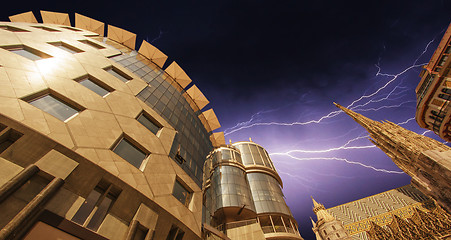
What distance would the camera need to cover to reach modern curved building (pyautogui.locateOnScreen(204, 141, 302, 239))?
21.6 meters

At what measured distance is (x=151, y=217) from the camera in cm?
976

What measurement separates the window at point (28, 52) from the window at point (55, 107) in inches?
214

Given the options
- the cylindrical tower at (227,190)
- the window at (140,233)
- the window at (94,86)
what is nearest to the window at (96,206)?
the window at (140,233)

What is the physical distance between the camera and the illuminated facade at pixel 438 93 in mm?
33906

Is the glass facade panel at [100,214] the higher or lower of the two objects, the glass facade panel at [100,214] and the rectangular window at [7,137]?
the lower

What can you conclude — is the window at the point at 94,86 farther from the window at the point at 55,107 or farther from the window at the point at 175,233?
the window at the point at 175,233

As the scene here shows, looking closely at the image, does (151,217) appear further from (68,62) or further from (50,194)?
(68,62)

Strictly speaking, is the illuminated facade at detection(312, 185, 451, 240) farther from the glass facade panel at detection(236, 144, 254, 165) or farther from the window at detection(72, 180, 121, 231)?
the window at detection(72, 180, 121, 231)

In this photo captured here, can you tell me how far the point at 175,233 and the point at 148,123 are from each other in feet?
28.6

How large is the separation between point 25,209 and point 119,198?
361cm

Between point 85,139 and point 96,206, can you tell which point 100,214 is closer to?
point 96,206

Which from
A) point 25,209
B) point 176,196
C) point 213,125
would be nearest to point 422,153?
point 213,125

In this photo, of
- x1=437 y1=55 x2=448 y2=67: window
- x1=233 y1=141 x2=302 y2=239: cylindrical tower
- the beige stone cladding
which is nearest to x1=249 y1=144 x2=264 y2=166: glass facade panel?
x1=233 y1=141 x2=302 y2=239: cylindrical tower

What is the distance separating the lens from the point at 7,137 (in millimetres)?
7117
